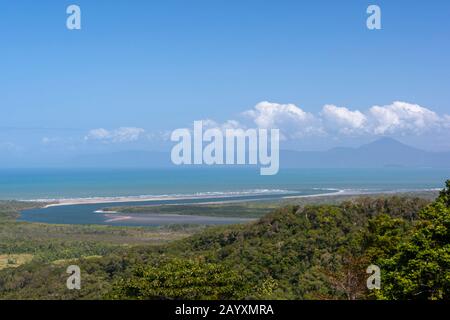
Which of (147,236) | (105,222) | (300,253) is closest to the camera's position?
(300,253)

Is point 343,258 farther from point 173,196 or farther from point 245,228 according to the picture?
point 173,196

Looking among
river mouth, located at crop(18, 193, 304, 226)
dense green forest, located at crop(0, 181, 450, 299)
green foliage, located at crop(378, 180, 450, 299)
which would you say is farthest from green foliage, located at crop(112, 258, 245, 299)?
river mouth, located at crop(18, 193, 304, 226)

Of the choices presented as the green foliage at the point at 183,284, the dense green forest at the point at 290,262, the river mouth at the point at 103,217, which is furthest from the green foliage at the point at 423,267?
the river mouth at the point at 103,217

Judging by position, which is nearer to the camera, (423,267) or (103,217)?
(423,267)

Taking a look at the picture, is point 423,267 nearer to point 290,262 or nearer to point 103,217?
point 290,262

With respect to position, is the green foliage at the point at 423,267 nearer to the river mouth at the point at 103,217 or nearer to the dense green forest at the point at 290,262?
the dense green forest at the point at 290,262

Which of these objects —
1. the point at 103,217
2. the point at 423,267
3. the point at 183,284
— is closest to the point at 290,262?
the point at 183,284
